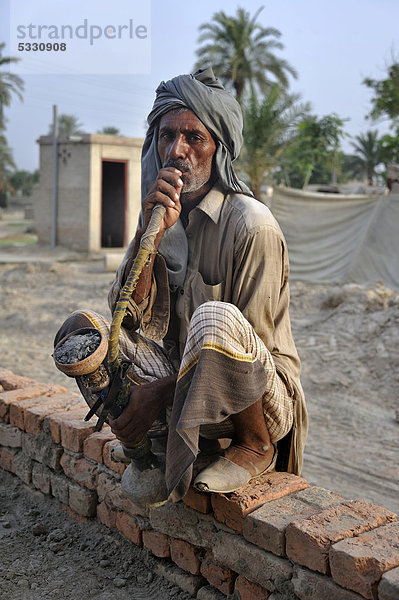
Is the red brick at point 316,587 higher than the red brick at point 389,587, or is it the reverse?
the red brick at point 389,587

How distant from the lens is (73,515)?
9.19 ft

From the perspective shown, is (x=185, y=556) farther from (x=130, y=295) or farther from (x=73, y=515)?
(x=130, y=295)

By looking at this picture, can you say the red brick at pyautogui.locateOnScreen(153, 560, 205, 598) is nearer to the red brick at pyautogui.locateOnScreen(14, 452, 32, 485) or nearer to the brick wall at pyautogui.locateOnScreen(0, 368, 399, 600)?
the brick wall at pyautogui.locateOnScreen(0, 368, 399, 600)

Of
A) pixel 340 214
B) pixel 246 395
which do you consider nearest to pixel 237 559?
pixel 246 395

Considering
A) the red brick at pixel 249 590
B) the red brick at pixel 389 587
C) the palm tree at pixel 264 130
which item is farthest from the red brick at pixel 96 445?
the palm tree at pixel 264 130

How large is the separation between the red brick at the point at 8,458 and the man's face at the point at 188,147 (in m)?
1.83

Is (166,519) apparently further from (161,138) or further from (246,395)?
(161,138)

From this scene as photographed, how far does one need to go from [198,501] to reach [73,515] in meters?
0.95

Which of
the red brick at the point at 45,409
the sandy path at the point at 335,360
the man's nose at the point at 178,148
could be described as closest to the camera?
the man's nose at the point at 178,148

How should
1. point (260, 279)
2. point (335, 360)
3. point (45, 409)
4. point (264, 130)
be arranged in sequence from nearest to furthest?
point (260, 279) → point (45, 409) → point (335, 360) → point (264, 130)

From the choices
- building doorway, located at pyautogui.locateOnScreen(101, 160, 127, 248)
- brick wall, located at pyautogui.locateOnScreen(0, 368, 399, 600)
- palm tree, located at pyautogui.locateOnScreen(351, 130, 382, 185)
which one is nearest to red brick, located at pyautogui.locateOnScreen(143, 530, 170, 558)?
brick wall, located at pyautogui.locateOnScreen(0, 368, 399, 600)

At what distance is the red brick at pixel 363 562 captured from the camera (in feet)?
5.26

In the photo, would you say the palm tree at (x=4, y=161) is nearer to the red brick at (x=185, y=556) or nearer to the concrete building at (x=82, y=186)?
the concrete building at (x=82, y=186)

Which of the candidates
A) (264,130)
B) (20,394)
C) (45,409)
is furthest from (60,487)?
(264,130)
